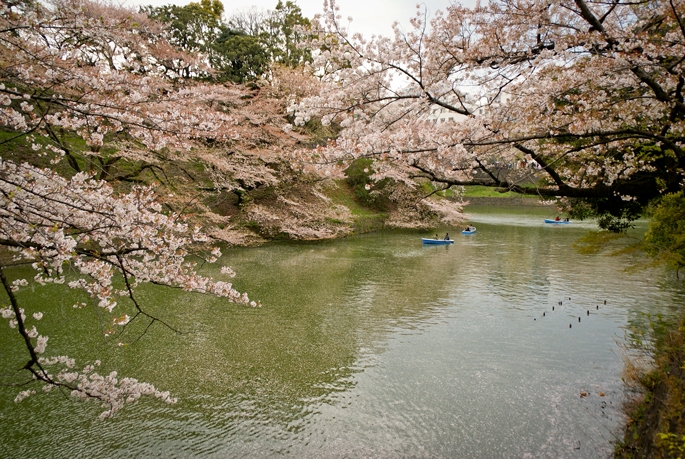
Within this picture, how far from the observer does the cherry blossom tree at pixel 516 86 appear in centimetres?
398

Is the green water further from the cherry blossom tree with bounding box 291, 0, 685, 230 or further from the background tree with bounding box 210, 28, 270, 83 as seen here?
the background tree with bounding box 210, 28, 270, 83

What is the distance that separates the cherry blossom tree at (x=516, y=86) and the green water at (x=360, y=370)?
270cm

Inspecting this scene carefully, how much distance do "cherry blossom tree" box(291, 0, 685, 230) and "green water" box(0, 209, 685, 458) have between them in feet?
8.85

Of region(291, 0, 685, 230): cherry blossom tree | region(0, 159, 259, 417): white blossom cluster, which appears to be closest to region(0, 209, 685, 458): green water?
region(0, 159, 259, 417): white blossom cluster

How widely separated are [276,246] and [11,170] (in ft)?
39.9

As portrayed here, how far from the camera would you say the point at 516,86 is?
191 inches

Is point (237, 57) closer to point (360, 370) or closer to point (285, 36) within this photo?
point (285, 36)

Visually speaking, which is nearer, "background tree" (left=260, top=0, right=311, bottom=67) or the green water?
the green water

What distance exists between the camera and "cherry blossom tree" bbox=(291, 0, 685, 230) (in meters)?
3.98

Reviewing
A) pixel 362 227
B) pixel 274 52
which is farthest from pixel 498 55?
pixel 274 52

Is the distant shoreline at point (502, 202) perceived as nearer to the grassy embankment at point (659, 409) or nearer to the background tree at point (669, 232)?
the background tree at point (669, 232)

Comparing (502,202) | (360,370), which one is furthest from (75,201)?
(502,202)

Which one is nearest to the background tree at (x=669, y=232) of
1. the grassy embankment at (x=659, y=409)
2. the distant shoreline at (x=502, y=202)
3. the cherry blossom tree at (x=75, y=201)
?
the grassy embankment at (x=659, y=409)

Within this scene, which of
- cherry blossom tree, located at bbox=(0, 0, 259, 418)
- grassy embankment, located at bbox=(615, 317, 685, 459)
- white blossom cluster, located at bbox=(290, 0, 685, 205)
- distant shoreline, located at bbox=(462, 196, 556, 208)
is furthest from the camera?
distant shoreline, located at bbox=(462, 196, 556, 208)
